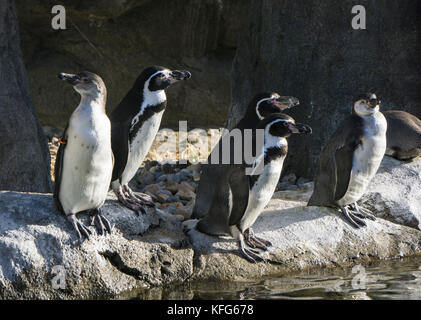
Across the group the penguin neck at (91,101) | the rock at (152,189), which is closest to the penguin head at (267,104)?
the penguin neck at (91,101)

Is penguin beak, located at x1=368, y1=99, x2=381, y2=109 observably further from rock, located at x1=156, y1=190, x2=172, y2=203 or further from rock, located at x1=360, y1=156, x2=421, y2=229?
rock, located at x1=156, y1=190, x2=172, y2=203

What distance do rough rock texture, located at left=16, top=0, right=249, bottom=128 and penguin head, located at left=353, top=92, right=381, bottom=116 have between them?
5.62 m

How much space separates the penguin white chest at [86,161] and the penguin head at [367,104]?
2318 millimetres

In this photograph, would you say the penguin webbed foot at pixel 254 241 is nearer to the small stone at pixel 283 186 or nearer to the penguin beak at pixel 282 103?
the penguin beak at pixel 282 103

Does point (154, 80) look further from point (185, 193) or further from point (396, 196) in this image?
point (396, 196)

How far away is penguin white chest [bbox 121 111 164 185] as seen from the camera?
579 centimetres

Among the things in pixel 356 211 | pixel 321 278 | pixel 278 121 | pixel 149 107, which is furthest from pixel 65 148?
pixel 356 211

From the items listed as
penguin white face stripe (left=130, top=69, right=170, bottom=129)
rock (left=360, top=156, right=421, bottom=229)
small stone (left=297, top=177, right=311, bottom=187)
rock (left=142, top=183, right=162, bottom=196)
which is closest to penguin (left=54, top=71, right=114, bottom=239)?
penguin white face stripe (left=130, top=69, right=170, bottom=129)

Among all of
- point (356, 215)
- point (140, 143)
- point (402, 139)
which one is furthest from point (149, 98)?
point (402, 139)

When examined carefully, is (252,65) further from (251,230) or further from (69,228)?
(69,228)

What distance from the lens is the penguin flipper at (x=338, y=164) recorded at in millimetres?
6141

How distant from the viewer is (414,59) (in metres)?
7.93

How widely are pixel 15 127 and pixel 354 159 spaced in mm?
3214
